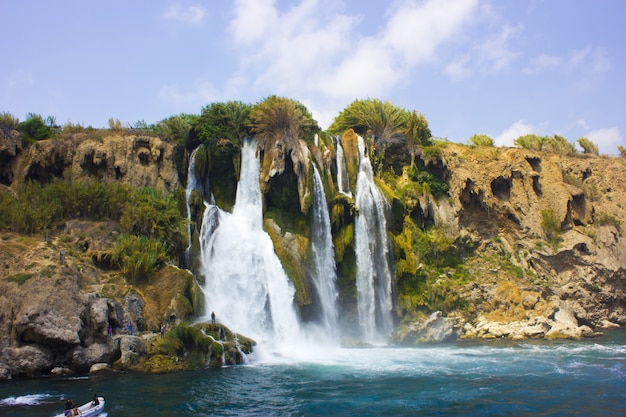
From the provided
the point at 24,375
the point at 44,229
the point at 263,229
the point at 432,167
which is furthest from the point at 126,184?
the point at 432,167

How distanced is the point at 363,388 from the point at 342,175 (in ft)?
63.2

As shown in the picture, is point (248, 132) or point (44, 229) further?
point (248, 132)

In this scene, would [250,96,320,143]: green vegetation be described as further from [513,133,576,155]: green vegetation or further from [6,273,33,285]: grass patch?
[513,133,576,155]: green vegetation

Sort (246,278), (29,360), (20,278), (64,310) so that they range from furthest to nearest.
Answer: (246,278)
(20,278)
(64,310)
(29,360)

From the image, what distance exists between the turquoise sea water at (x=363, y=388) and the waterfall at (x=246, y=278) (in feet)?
10.7

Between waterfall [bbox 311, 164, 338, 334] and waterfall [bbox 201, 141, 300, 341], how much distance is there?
2849 mm

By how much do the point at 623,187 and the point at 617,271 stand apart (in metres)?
12.2

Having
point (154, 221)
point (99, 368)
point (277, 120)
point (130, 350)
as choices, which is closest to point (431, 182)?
point (277, 120)

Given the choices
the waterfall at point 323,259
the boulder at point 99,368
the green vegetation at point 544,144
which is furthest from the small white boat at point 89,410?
the green vegetation at point 544,144

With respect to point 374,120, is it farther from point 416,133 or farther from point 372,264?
point 372,264

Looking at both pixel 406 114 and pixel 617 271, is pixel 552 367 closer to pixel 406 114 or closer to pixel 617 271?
pixel 617 271

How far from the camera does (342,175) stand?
3566 cm

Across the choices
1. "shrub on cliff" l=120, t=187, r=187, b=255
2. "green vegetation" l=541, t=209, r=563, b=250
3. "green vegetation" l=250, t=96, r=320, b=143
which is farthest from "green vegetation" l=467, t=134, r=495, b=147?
"shrub on cliff" l=120, t=187, r=187, b=255

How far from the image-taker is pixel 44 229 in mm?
25531
